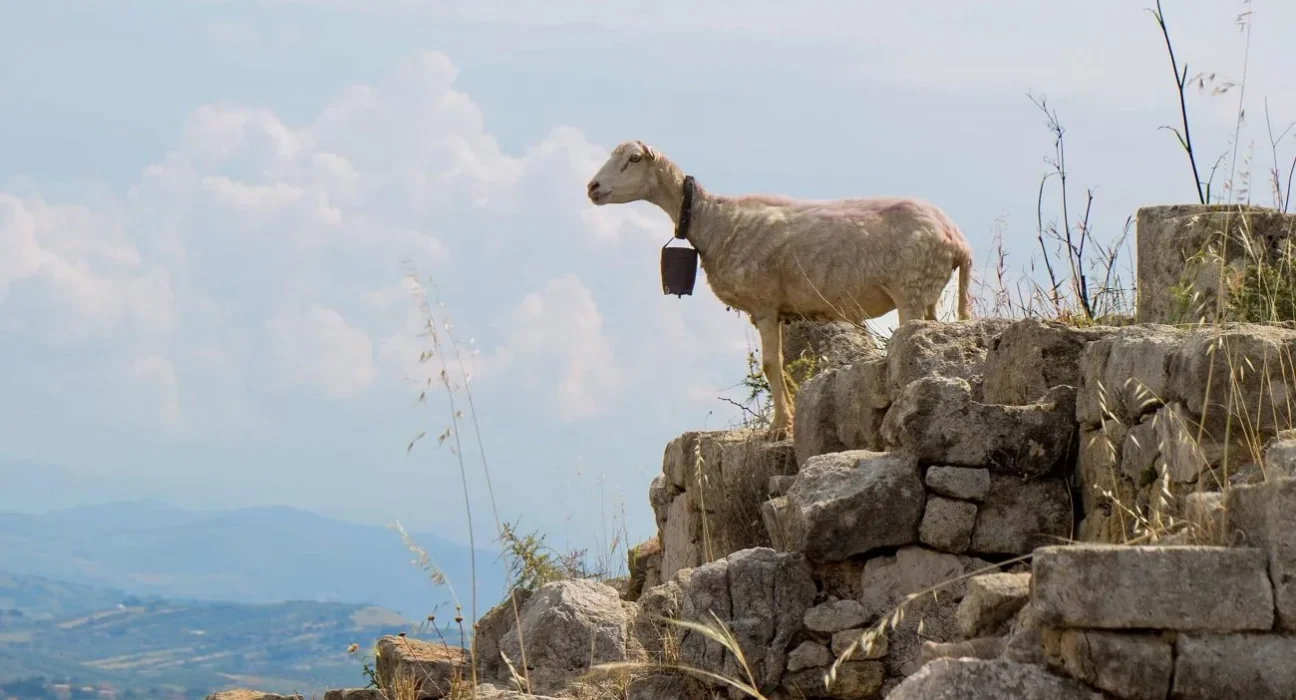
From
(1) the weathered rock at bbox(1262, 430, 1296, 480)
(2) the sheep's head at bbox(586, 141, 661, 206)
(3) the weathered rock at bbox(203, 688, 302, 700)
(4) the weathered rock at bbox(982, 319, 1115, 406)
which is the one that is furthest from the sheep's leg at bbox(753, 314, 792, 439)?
(1) the weathered rock at bbox(1262, 430, 1296, 480)

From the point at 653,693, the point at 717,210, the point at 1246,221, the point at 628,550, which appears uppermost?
the point at 717,210

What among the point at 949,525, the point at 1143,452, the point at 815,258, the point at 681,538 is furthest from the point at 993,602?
the point at 681,538

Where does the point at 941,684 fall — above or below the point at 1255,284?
below

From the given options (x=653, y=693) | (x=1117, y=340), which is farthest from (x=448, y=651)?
(x=1117, y=340)

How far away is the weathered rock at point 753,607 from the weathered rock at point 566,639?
960mm

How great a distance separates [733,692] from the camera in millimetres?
7125

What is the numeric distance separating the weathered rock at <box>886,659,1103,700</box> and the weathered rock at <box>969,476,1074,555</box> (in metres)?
2.44

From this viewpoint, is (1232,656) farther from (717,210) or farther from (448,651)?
(717,210)

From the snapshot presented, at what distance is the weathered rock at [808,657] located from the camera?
7070mm

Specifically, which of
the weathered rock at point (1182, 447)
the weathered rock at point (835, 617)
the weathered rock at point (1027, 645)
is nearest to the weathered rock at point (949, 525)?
the weathered rock at point (835, 617)

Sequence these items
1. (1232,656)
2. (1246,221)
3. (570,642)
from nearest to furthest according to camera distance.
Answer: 1. (1232,656)
2. (1246,221)
3. (570,642)

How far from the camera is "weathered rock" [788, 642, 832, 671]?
707cm

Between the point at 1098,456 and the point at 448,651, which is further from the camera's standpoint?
the point at 448,651

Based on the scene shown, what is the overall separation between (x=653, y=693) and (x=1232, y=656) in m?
3.43
